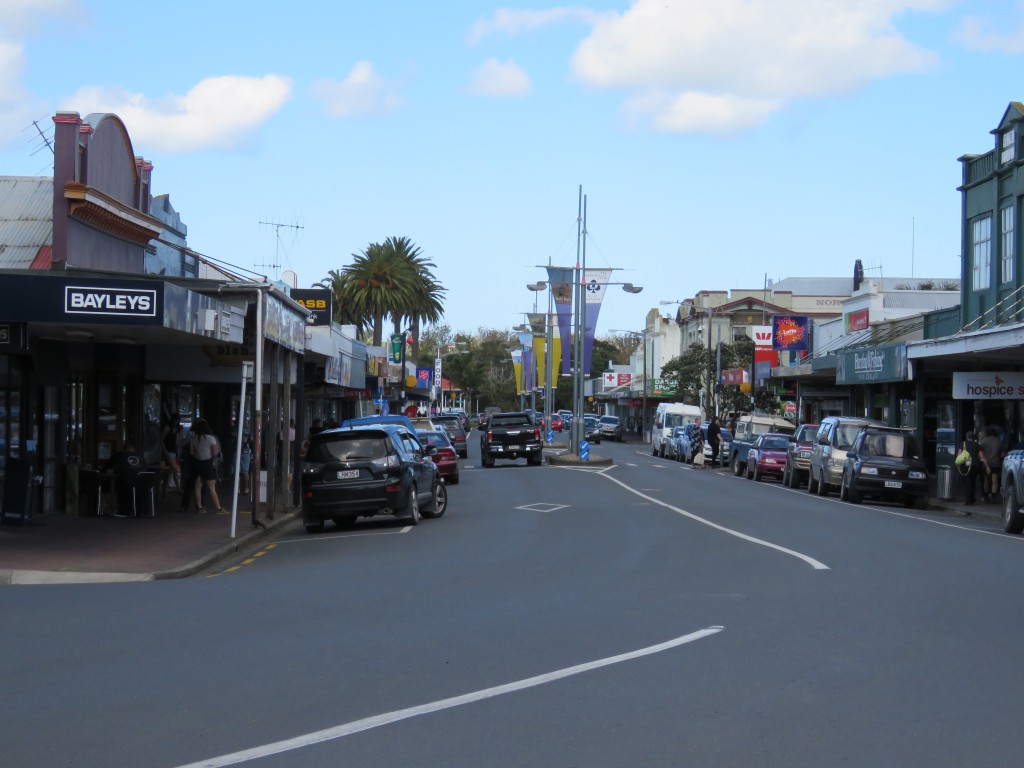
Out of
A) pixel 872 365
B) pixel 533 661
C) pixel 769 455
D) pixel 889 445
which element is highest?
pixel 872 365

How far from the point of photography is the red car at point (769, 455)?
40.6m

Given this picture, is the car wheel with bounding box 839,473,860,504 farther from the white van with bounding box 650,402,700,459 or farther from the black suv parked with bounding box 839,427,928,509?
the white van with bounding box 650,402,700,459

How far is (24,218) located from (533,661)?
18.2 meters

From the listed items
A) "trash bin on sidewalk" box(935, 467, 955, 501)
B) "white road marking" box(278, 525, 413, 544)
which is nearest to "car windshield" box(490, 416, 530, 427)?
"trash bin on sidewalk" box(935, 467, 955, 501)

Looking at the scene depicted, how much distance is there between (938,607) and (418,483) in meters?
12.1

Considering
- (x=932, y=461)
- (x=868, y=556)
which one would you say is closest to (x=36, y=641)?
(x=868, y=556)

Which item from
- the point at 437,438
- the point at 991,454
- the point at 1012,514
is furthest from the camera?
the point at 437,438

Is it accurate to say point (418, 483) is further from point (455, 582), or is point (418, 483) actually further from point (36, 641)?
point (36, 641)

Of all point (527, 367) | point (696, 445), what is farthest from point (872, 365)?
point (527, 367)

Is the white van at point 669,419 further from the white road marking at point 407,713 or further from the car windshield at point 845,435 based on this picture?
the white road marking at point 407,713

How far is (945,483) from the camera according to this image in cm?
3197

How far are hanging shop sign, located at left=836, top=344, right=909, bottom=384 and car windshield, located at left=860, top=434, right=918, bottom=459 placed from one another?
241 inches

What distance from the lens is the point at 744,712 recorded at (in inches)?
289

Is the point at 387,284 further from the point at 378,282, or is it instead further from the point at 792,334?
the point at 792,334
